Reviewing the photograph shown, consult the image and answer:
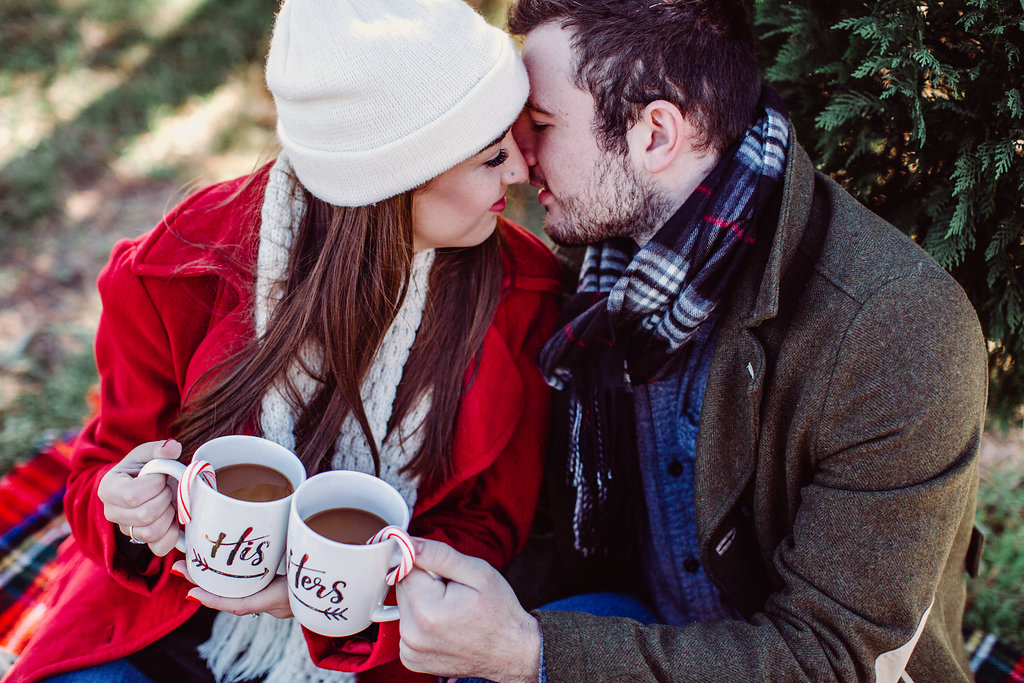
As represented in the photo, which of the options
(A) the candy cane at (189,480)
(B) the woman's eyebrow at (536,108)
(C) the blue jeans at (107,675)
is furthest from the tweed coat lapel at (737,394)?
(C) the blue jeans at (107,675)

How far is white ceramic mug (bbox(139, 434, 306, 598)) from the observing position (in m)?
1.50

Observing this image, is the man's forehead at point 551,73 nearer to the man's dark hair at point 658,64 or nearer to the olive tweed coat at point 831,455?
the man's dark hair at point 658,64

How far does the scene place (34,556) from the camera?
2.79m

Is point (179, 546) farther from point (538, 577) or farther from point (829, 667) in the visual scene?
point (829, 667)

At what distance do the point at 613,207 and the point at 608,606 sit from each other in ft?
3.98

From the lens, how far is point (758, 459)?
193cm

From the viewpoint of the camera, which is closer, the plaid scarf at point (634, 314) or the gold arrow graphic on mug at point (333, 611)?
the gold arrow graphic on mug at point (333, 611)

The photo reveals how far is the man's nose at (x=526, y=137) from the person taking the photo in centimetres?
217

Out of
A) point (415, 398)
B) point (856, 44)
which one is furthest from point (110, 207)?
point (856, 44)

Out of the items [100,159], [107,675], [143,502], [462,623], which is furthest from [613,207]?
[100,159]

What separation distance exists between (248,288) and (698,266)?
121 centimetres

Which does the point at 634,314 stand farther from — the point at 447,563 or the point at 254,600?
the point at 254,600

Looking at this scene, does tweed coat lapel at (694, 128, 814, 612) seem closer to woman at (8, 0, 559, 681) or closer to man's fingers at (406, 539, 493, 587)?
woman at (8, 0, 559, 681)

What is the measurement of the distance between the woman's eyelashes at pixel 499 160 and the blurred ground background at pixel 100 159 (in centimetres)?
160
